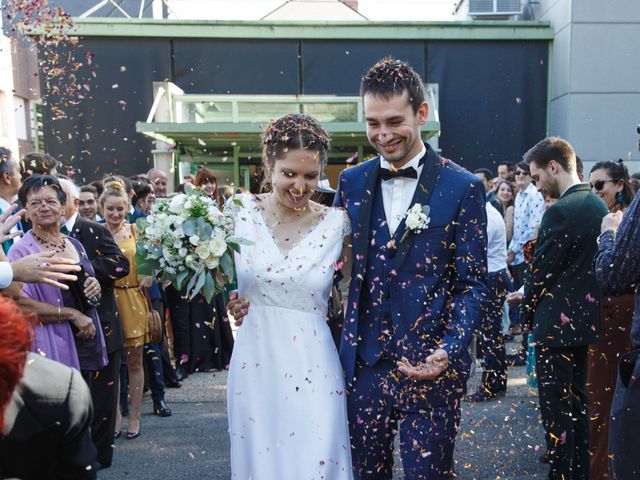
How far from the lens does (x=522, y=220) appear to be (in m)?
8.30

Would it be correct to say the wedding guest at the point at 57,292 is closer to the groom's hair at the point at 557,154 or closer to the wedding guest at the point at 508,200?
the groom's hair at the point at 557,154

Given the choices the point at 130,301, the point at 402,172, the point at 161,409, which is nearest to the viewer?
the point at 402,172

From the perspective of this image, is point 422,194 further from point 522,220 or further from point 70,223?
point 522,220

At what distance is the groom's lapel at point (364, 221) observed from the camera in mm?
2855

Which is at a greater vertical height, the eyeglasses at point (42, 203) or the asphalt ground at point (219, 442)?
the eyeglasses at point (42, 203)

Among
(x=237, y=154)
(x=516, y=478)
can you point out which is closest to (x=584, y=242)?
(x=516, y=478)

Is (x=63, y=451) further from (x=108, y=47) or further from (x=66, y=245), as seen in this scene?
(x=108, y=47)

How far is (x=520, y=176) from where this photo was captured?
337 inches

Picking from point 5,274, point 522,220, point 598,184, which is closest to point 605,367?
point 598,184

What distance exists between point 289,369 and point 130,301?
2887 millimetres

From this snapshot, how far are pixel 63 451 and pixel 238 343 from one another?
1.31 m

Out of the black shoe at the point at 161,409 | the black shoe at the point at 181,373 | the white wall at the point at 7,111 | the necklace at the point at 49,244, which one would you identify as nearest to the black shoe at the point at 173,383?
the black shoe at the point at 181,373

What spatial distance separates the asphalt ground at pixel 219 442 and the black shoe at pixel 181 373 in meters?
0.45

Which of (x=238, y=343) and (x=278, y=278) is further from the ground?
(x=278, y=278)
